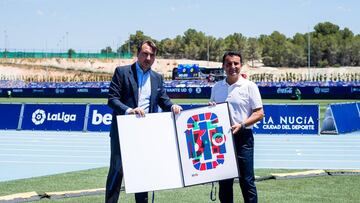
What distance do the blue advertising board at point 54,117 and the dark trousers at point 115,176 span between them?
52.8 ft

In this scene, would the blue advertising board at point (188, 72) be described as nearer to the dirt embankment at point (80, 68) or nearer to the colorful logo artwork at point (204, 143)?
the dirt embankment at point (80, 68)

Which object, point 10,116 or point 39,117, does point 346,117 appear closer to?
point 39,117

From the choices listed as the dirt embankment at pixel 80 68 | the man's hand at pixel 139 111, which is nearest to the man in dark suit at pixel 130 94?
the man's hand at pixel 139 111

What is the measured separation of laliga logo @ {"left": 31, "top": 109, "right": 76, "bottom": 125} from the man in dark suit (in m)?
16.7

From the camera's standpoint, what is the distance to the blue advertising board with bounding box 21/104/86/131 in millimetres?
24250

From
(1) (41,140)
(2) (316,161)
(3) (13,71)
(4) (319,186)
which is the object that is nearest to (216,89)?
(4) (319,186)

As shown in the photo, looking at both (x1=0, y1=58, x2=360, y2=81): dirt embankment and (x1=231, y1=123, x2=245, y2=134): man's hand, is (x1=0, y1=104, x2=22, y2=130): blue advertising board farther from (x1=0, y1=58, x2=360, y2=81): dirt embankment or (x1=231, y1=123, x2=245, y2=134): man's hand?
(x1=0, y1=58, x2=360, y2=81): dirt embankment

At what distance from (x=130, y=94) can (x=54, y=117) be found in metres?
17.2

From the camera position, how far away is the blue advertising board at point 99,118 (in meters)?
23.7

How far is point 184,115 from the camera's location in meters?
7.73

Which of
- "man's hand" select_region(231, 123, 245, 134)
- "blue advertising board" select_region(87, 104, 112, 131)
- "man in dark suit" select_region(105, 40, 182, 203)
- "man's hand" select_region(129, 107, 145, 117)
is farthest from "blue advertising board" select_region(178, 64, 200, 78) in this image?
"man's hand" select_region(129, 107, 145, 117)

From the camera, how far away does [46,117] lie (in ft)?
81.4

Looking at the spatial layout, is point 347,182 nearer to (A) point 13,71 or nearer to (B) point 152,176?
(B) point 152,176

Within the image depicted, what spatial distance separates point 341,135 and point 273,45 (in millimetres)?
121688
